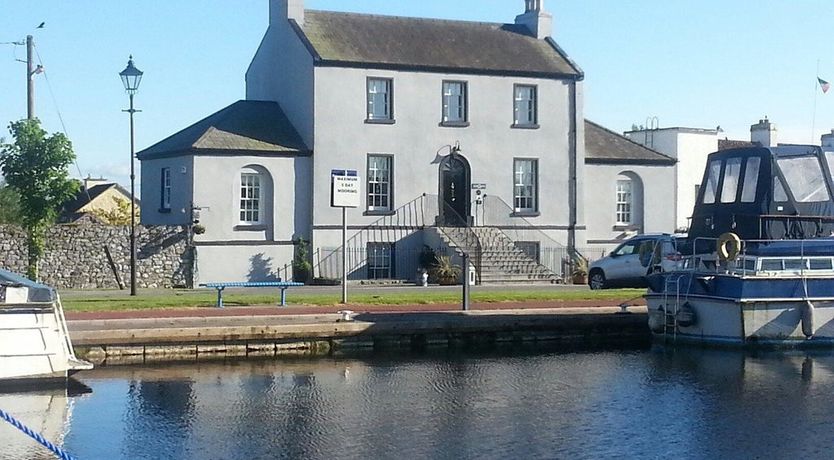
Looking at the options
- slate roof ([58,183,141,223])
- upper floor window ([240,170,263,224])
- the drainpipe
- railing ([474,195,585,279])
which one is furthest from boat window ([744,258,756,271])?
slate roof ([58,183,141,223])

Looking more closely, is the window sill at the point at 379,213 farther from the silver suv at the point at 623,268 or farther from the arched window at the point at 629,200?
the arched window at the point at 629,200

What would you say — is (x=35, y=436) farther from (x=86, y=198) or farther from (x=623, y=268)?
(x=86, y=198)

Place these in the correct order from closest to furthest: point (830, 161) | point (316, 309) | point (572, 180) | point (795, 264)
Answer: point (795, 264)
point (316, 309)
point (830, 161)
point (572, 180)

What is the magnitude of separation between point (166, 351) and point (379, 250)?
19558 millimetres

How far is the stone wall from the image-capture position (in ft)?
120

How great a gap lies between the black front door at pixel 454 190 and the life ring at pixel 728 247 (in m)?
18.0

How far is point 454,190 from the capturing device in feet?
143

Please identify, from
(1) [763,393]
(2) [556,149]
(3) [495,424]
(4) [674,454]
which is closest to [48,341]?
(3) [495,424]

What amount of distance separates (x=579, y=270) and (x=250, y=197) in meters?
11.4

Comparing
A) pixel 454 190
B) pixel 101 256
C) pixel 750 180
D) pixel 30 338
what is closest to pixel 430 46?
pixel 454 190

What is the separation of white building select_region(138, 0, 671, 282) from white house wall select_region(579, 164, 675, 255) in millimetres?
222

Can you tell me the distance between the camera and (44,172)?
32.7 meters

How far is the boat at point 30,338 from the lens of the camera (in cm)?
1945

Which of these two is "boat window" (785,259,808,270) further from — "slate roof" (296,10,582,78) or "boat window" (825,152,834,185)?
"slate roof" (296,10,582,78)
